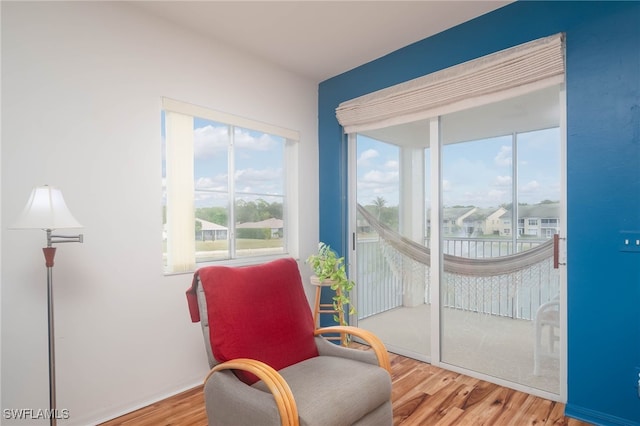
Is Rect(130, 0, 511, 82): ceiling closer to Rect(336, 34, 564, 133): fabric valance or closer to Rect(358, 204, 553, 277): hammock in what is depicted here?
Rect(336, 34, 564, 133): fabric valance

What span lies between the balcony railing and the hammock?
0.03 metres

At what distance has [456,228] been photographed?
283 cm

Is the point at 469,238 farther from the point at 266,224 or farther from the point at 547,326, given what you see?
the point at 266,224

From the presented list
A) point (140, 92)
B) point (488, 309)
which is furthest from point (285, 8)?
point (488, 309)

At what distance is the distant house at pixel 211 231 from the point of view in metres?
2.82

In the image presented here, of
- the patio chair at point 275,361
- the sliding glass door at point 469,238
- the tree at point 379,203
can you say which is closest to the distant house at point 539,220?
the sliding glass door at point 469,238

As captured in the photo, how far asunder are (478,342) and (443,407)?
720mm

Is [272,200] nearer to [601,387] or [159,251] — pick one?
[159,251]

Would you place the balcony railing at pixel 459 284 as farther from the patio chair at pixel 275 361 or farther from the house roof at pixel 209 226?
the house roof at pixel 209 226

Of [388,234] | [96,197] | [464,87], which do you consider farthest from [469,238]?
[96,197]

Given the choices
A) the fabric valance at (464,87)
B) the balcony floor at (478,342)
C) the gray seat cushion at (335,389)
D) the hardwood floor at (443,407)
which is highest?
the fabric valance at (464,87)

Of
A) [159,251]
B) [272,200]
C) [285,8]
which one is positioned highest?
[285,8]

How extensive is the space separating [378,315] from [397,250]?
27.2 inches

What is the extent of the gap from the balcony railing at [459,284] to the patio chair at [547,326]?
0.14 ft
